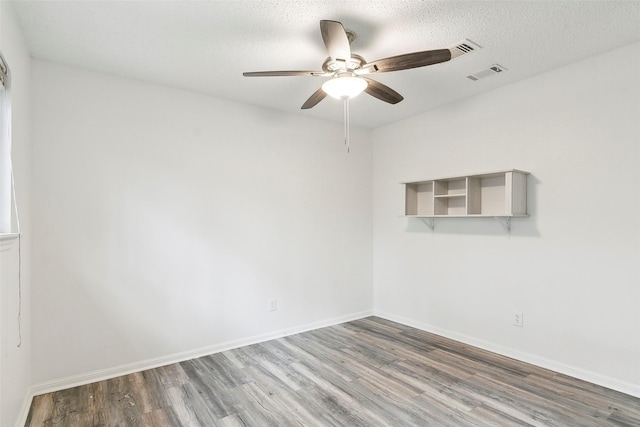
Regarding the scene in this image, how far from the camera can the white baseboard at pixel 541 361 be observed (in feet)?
8.62

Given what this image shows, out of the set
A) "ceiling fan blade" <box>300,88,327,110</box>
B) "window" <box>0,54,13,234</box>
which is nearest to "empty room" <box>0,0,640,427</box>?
"window" <box>0,54,13,234</box>

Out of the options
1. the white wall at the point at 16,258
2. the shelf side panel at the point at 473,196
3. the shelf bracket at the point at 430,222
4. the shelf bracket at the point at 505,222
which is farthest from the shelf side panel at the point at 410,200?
the white wall at the point at 16,258

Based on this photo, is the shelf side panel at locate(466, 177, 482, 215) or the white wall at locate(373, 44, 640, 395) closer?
the white wall at locate(373, 44, 640, 395)

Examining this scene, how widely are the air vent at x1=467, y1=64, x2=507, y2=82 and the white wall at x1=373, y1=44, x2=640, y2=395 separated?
14.8 inches

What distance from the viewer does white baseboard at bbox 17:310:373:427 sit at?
265 cm

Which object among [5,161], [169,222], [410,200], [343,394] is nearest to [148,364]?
[169,222]

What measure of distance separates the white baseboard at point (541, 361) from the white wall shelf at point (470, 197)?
1123mm

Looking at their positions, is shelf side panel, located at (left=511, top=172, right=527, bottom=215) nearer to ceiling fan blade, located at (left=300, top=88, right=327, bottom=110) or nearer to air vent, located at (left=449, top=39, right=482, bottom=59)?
air vent, located at (left=449, top=39, right=482, bottom=59)

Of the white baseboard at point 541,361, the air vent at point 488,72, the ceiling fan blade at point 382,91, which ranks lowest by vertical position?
the white baseboard at point 541,361

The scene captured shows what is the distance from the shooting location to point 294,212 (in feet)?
13.4

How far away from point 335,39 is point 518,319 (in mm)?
2844

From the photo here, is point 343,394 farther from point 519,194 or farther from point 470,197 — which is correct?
point 519,194

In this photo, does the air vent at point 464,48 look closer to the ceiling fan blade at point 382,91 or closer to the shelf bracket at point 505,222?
the ceiling fan blade at point 382,91

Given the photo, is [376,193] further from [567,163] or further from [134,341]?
[134,341]
